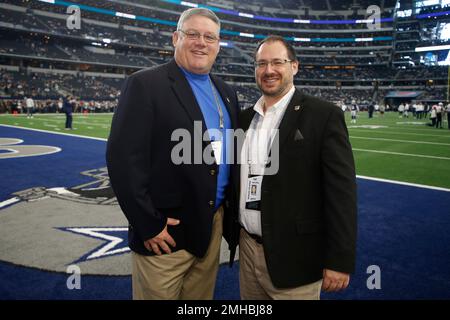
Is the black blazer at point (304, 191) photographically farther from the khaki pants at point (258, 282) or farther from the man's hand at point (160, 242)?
the man's hand at point (160, 242)

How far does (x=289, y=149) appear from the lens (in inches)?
80.1

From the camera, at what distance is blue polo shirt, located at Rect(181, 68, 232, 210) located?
7.25ft

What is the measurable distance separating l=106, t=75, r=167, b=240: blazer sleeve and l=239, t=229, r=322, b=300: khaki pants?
684 millimetres

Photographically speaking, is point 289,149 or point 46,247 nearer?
point 289,149

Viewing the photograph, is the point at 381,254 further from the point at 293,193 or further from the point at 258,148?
the point at 258,148

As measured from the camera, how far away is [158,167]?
2031 mm

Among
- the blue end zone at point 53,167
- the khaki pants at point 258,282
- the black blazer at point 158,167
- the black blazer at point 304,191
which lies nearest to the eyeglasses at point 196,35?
the black blazer at point 158,167

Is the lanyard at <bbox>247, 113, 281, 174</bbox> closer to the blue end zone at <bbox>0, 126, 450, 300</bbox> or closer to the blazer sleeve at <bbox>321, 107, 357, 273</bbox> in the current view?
the blazer sleeve at <bbox>321, 107, 357, 273</bbox>

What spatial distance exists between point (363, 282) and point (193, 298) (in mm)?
1921

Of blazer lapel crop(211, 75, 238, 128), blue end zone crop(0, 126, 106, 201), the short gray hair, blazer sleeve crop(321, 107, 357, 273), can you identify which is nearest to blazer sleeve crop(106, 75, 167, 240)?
the short gray hair

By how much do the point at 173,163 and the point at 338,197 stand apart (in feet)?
3.41

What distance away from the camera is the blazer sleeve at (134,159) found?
6.15 feet
